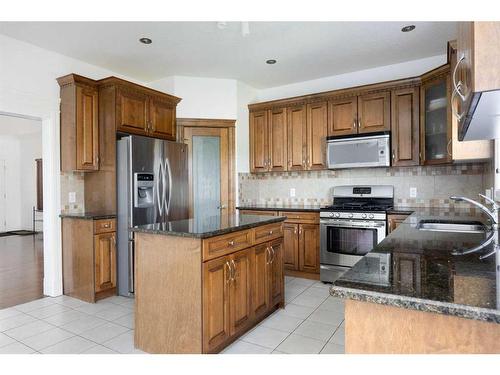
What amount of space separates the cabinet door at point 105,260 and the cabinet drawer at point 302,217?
2072 millimetres

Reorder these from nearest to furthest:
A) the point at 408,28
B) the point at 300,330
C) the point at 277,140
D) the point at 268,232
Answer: the point at 300,330
the point at 268,232
the point at 408,28
the point at 277,140

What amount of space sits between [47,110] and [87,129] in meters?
0.45

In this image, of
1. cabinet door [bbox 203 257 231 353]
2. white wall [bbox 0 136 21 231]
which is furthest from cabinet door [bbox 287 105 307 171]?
white wall [bbox 0 136 21 231]

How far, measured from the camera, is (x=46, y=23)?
2.89m

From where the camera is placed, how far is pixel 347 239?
3.68 m

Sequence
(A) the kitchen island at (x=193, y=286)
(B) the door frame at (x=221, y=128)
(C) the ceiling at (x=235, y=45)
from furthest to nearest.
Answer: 1. (B) the door frame at (x=221, y=128)
2. (C) the ceiling at (x=235, y=45)
3. (A) the kitchen island at (x=193, y=286)

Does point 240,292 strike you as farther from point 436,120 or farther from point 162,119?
point 436,120

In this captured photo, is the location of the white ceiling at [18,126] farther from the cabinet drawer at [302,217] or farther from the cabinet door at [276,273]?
the cabinet door at [276,273]

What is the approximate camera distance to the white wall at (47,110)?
328 cm

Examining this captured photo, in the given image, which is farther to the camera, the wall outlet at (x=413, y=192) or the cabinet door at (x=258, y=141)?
the cabinet door at (x=258, y=141)

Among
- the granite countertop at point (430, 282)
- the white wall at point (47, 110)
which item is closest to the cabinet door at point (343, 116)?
the granite countertop at point (430, 282)

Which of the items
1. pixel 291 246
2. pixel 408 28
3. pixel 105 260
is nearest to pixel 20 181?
pixel 105 260

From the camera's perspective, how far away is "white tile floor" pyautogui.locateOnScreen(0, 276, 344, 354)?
228cm

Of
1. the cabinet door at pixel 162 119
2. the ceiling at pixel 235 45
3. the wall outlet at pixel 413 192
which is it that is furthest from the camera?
the cabinet door at pixel 162 119
